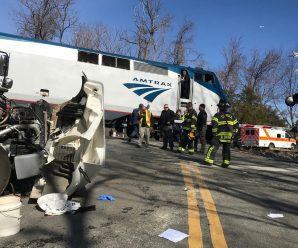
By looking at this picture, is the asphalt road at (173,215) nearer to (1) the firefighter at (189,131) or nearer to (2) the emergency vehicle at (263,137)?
(1) the firefighter at (189,131)

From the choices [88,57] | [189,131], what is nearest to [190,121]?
[189,131]

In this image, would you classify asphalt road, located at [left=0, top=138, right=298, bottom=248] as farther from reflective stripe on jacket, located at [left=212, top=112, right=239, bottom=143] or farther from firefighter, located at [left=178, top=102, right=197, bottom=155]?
firefighter, located at [left=178, top=102, right=197, bottom=155]

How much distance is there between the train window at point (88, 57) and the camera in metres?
18.8

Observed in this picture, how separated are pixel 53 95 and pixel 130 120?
3.97m

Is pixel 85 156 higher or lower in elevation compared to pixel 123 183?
higher

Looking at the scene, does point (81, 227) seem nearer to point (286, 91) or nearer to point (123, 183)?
point (123, 183)

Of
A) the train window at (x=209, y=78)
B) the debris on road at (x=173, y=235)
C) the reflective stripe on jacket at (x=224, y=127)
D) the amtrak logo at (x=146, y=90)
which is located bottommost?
the debris on road at (x=173, y=235)

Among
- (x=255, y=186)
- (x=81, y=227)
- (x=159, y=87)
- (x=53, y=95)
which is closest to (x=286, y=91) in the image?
(x=159, y=87)

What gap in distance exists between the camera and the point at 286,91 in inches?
2557

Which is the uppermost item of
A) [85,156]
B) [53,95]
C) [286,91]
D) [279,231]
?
[286,91]

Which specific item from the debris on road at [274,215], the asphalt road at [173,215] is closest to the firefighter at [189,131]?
the asphalt road at [173,215]

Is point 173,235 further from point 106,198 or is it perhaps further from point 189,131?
point 189,131

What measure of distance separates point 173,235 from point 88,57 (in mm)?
15409

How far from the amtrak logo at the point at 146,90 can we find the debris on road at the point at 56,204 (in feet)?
48.6
